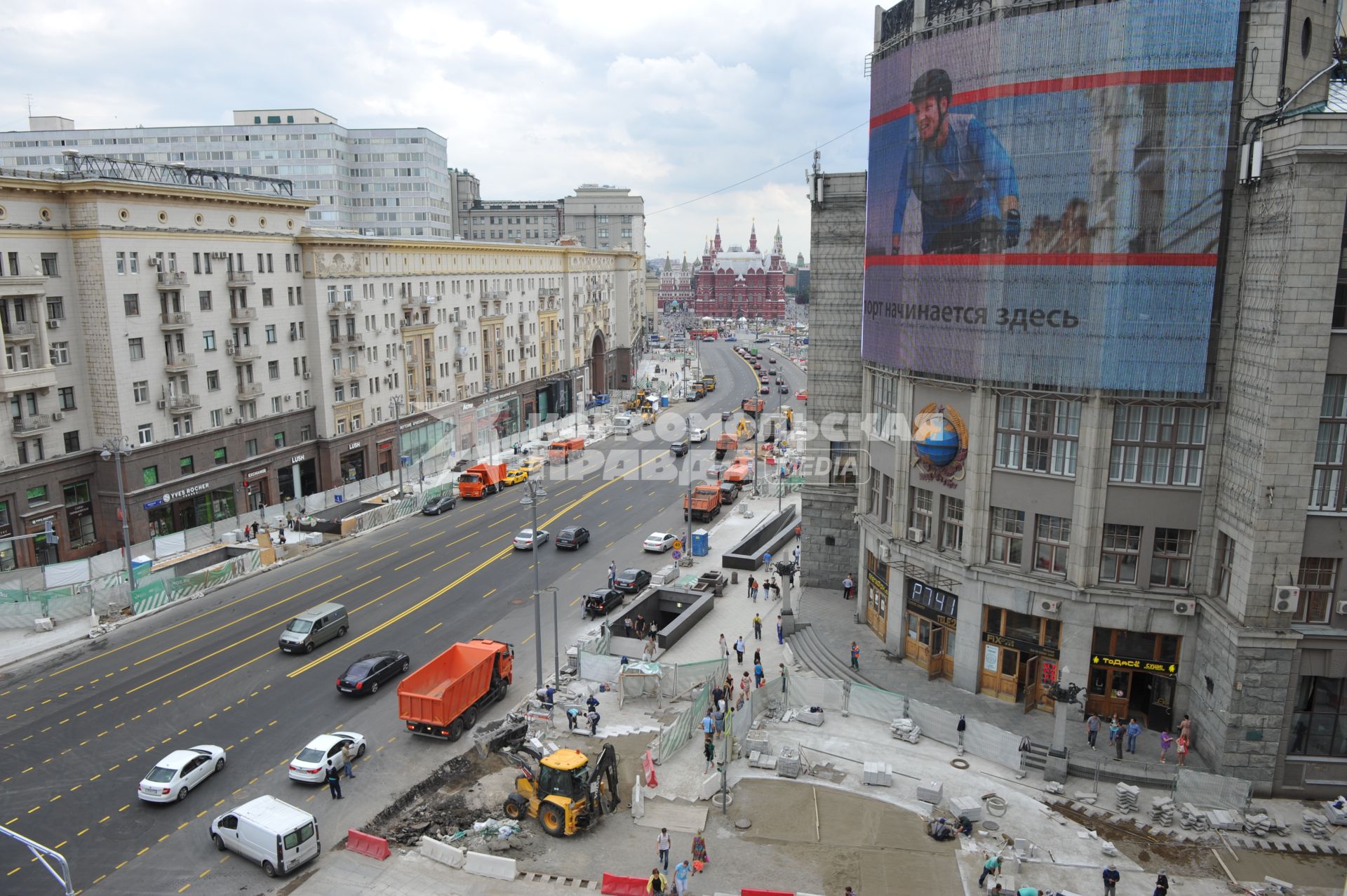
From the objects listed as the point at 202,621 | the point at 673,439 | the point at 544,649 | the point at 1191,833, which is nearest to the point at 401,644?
the point at 544,649

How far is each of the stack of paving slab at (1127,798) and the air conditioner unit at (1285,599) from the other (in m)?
7.74

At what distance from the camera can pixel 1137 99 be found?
32.3 m

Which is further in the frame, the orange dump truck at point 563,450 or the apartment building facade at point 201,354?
the orange dump truck at point 563,450

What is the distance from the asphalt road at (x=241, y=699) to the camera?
92.7ft

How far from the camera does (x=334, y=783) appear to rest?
3075 centimetres

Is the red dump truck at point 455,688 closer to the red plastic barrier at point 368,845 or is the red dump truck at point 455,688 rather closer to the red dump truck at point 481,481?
the red plastic barrier at point 368,845

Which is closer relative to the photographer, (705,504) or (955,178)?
(955,178)

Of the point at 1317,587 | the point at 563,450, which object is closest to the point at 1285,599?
the point at 1317,587

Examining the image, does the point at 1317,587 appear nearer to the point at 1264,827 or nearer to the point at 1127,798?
the point at 1264,827

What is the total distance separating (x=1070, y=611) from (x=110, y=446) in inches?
1996

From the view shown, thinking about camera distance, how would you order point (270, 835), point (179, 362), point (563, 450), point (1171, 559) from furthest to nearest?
point (563, 450), point (179, 362), point (1171, 559), point (270, 835)

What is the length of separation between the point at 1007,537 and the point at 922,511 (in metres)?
4.16

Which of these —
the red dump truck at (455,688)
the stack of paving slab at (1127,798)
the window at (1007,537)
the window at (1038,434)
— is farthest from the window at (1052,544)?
the red dump truck at (455,688)

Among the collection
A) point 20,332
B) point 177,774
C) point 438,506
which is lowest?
point 438,506
